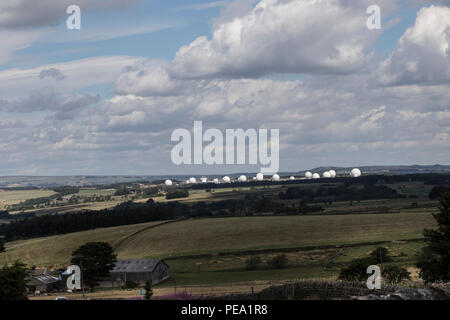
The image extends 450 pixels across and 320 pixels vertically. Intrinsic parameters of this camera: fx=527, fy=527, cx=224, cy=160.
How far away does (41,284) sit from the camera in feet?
263

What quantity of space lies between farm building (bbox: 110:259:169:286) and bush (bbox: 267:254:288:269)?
1701 cm

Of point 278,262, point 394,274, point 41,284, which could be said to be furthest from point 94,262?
point 394,274

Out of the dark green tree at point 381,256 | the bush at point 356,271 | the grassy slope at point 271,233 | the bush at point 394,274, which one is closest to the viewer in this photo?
the bush at point 394,274

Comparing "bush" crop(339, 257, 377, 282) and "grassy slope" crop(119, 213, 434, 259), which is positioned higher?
"bush" crop(339, 257, 377, 282)

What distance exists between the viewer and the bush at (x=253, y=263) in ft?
272

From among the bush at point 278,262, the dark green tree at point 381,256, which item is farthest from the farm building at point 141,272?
the dark green tree at point 381,256

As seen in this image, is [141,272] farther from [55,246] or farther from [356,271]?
[55,246]

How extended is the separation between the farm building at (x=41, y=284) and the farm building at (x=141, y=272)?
911 centimetres

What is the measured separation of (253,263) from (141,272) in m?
18.0

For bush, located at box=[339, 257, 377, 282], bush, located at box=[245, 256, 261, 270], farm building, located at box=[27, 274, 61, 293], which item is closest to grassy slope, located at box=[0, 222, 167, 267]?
farm building, located at box=[27, 274, 61, 293]

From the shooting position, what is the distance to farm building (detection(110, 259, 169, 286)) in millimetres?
82806

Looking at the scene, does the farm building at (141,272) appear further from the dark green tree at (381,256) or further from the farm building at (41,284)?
the dark green tree at (381,256)

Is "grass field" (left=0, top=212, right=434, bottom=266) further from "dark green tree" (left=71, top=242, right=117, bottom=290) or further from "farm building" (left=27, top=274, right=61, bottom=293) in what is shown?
"farm building" (left=27, top=274, right=61, bottom=293)
